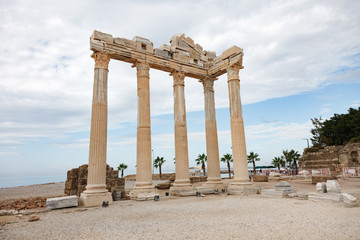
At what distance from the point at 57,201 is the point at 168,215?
6165 millimetres

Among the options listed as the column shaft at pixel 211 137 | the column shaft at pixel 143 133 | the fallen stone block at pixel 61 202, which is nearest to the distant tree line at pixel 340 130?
the column shaft at pixel 211 137

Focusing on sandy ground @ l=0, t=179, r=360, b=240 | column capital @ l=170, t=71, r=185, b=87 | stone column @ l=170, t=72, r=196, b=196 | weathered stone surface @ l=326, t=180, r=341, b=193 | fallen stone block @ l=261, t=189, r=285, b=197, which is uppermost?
column capital @ l=170, t=71, r=185, b=87

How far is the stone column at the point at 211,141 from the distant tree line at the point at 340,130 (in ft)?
133

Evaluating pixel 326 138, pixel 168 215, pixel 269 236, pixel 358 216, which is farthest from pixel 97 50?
pixel 326 138

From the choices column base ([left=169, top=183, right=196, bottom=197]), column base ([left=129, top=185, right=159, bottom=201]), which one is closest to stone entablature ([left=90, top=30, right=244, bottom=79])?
column base ([left=129, top=185, right=159, bottom=201])

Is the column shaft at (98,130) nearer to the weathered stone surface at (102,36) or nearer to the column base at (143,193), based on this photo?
the weathered stone surface at (102,36)

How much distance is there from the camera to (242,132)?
1560 centimetres

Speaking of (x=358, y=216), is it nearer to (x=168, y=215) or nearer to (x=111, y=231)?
(x=168, y=215)

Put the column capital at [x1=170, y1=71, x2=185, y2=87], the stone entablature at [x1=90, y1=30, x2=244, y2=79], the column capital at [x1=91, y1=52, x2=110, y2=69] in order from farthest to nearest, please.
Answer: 1. the column capital at [x1=170, y1=71, x2=185, y2=87]
2. the stone entablature at [x1=90, y1=30, x2=244, y2=79]
3. the column capital at [x1=91, y1=52, x2=110, y2=69]

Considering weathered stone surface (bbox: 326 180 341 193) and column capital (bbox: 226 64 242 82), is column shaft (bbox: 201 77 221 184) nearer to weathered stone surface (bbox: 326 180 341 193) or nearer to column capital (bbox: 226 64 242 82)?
column capital (bbox: 226 64 242 82)

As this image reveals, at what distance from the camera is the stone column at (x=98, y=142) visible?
11.5 meters

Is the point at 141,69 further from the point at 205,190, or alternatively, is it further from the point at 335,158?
the point at 335,158

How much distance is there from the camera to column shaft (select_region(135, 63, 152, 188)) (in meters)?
14.0

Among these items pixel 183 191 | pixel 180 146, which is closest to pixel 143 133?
pixel 180 146
